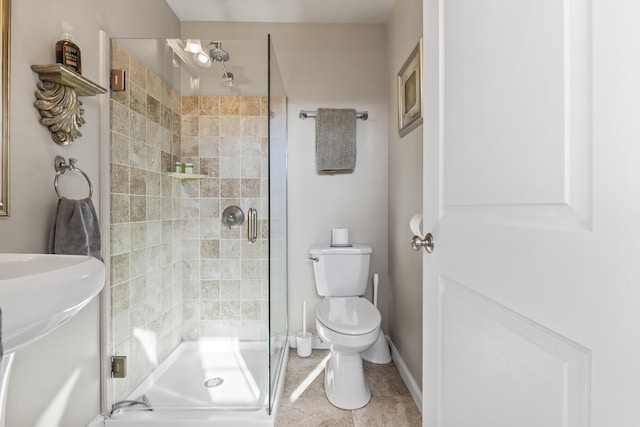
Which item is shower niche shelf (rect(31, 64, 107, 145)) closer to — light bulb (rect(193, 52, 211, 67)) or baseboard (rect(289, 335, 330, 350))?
light bulb (rect(193, 52, 211, 67))

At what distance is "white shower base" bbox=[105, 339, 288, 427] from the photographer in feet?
5.02

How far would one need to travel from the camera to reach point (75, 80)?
46.0 inches

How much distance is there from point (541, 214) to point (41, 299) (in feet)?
2.48

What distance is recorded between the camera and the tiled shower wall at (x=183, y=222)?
162 cm

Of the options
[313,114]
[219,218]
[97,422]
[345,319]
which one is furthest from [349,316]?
[313,114]

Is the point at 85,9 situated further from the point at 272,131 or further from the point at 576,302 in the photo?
the point at 576,302

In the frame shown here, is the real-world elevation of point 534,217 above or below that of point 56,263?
above

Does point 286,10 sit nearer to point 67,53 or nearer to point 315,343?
point 67,53

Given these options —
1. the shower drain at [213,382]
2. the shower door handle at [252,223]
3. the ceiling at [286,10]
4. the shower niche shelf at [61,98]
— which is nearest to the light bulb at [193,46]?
the shower niche shelf at [61,98]

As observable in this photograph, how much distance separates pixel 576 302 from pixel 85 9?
6.31 feet

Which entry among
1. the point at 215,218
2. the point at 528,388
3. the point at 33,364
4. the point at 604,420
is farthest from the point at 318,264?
the point at 604,420

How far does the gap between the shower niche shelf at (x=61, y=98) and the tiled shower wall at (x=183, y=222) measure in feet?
1.07

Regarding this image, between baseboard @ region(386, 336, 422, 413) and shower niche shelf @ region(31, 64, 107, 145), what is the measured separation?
6.56 feet

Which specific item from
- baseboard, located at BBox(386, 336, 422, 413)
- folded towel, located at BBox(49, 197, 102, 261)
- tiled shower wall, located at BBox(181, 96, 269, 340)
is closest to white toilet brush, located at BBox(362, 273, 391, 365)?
baseboard, located at BBox(386, 336, 422, 413)
